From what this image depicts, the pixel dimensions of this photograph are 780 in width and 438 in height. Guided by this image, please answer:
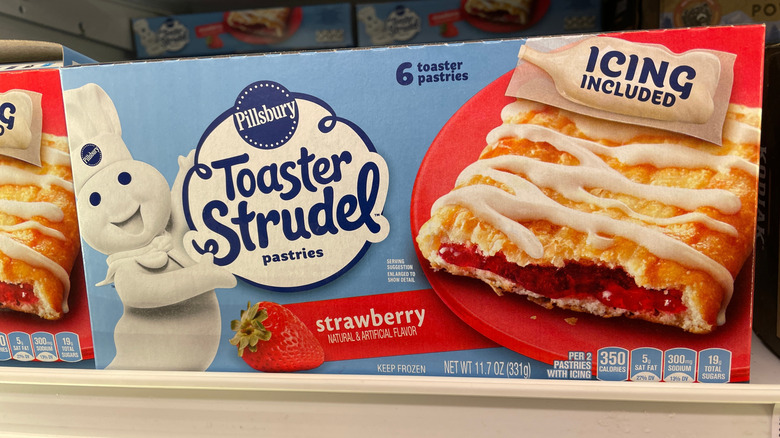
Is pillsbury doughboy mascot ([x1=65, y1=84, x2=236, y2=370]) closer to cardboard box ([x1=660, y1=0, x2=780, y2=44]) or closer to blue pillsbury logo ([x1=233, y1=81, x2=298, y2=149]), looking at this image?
blue pillsbury logo ([x1=233, y1=81, x2=298, y2=149])

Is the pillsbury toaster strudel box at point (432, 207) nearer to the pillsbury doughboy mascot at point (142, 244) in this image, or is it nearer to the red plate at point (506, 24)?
the pillsbury doughboy mascot at point (142, 244)

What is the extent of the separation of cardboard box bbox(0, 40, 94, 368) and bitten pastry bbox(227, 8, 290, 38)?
50 centimetres

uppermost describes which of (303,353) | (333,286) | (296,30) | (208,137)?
(296,30)

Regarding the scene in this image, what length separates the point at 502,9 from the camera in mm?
1183

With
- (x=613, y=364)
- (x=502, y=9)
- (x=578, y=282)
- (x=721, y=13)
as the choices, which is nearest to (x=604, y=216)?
(x=578, y=282)

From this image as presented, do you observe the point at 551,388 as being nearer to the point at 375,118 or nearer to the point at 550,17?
the point at 375,118

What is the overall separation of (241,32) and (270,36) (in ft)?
0.26

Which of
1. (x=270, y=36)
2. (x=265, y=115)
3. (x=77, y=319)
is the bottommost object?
(x=77, y=319)

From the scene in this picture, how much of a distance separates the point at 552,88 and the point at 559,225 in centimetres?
19

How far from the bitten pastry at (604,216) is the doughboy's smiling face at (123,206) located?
42 cm

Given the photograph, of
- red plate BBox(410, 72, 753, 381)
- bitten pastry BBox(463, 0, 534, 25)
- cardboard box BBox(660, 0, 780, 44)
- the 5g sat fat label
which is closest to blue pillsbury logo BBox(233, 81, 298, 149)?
the 5g sat fat label

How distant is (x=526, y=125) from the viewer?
0.69 metres

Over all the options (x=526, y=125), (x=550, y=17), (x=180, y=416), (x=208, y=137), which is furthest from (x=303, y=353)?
(x=550, y=17)

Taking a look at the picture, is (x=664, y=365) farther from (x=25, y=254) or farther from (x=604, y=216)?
(x=25, y=254)
